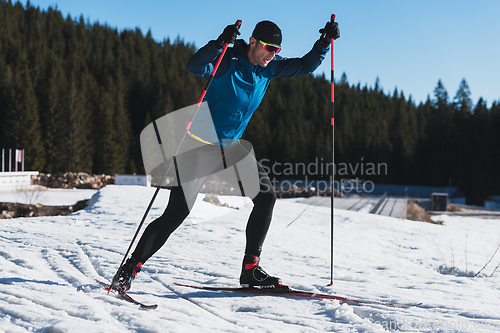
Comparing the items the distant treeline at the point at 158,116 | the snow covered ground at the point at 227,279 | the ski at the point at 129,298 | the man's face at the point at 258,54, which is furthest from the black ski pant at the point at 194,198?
the distant treeline at the point at 158,116

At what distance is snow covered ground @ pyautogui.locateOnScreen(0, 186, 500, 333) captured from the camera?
160 centimetres

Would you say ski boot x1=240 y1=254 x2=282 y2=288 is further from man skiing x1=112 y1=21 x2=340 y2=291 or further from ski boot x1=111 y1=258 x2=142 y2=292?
ski boot x1=111 y1=258 x2=142 y2=292

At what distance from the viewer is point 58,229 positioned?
158 inches

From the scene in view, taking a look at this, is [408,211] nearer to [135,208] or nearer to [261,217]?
[135,208]

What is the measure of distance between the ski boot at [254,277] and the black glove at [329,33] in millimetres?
1457

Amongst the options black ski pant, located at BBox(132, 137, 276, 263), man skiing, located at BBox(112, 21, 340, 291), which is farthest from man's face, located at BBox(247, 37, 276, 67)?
black ski pant, located at BBox(132, 137, 276, 263)

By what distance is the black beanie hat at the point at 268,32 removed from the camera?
1.99 metres

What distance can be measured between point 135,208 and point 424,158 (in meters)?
52.1

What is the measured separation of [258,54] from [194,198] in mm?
897

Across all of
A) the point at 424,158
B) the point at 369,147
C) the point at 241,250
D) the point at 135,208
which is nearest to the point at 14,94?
the point at 135,208

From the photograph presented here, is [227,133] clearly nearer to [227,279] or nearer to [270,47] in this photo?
[270,47]

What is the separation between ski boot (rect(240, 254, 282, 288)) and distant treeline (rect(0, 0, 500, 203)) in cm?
3730

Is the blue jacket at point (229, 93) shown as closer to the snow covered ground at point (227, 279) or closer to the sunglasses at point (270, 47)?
the sunglasses at point (270, 47)

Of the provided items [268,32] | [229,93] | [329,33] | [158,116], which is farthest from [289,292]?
[158,116]
